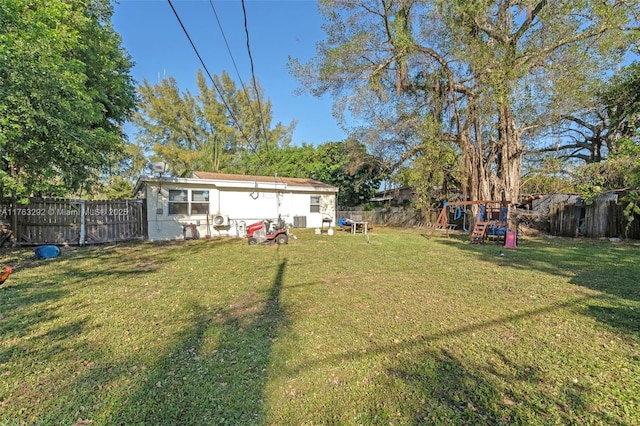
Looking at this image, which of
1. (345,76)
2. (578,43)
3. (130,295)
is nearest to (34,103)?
(130,295)

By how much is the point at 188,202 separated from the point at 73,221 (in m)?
3.74

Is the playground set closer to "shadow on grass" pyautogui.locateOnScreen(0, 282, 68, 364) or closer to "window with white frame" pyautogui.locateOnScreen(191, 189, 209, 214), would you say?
"window with white frame" pyautogui.locateOnScreen(191, 189, 209, 214)

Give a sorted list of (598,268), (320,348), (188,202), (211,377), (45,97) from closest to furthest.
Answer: (211,377) → (320,348) → (45,97) → (598,268) → (188,202)

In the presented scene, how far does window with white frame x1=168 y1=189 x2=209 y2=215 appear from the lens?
37.6 ft

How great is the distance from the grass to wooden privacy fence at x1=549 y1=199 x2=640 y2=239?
8115 mm

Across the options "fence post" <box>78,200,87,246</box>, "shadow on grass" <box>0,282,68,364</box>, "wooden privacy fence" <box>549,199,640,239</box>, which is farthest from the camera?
"wooden privacy fence" <box>549,199,640,239</box>

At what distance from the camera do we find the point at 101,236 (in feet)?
33.3

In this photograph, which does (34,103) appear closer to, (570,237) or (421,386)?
(421,386)

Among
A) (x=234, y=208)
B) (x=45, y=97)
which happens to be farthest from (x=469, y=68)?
(x=45, y=97)

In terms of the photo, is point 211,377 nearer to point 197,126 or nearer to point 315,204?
point 315,204

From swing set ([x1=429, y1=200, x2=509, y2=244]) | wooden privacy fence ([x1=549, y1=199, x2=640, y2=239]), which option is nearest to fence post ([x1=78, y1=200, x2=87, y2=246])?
swing set ([x1=429, y1=200, x2=509, y2=244])

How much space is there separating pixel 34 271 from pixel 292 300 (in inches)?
229

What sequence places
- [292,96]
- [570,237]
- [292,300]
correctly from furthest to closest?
[292,96], [570,237], [292,300]

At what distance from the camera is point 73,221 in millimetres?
9664
